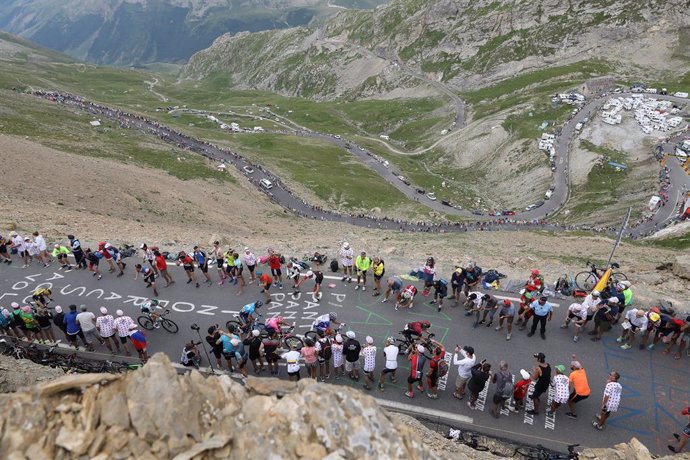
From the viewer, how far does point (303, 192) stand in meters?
84.2

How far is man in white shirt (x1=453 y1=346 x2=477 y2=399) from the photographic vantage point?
16508 millimetres

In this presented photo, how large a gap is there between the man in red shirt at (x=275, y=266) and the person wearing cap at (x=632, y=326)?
697 inches

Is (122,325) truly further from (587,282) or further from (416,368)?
(587,282)

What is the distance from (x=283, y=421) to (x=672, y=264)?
2806cm

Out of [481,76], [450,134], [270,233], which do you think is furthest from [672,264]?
[481,76]

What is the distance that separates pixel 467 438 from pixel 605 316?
371 inches

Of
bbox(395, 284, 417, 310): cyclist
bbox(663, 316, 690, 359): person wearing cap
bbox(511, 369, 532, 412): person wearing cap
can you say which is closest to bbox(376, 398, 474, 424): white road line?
bbox(511, 369, 532, 412): person wearing cap

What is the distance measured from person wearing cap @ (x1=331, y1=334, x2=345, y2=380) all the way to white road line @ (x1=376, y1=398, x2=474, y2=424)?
229cm

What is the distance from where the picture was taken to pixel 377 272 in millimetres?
24156

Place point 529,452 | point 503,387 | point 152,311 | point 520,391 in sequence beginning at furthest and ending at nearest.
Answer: point 152,311
point 520,391
point 503,387
point 529,452

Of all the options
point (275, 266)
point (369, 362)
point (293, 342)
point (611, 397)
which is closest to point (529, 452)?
point (611, 397)

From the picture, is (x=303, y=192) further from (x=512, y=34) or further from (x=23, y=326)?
(x=512, y=34)

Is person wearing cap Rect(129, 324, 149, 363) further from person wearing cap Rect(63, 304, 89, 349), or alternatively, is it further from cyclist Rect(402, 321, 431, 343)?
cyclist Rect(402, 321, 431, 343)

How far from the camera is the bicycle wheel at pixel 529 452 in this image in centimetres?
1439
